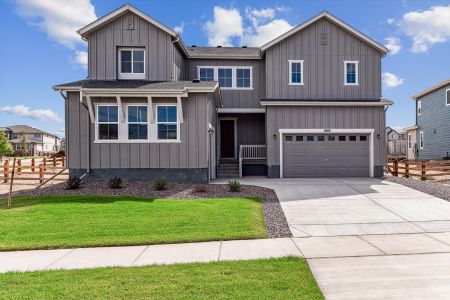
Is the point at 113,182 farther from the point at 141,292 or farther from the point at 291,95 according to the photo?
the point at 291,95

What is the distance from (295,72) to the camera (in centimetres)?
1552

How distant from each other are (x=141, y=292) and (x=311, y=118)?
515 inches

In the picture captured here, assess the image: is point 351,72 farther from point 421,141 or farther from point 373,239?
point 421,141

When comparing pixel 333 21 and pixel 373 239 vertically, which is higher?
pixel 333 21

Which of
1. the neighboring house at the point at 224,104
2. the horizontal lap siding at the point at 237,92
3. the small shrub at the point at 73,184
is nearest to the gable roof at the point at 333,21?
the neighboring house at the point at 224,104

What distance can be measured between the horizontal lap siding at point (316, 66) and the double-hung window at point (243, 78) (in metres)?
1.87

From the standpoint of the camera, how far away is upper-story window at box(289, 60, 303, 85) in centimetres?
1547

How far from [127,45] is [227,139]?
7.89 m

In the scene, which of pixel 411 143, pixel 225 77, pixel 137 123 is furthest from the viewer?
pixel 411 143

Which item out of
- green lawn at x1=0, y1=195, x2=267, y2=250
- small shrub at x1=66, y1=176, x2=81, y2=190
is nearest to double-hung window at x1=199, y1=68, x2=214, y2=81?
small shrub at x1=66, y1=176, x2=81, y2=190

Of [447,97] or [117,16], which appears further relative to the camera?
[447,97]

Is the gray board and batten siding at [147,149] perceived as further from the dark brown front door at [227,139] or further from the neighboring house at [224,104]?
the dark brown front door at [227,139]

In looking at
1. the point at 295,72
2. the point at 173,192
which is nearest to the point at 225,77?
the point at 295,72

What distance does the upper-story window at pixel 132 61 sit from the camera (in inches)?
537
